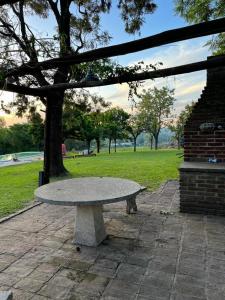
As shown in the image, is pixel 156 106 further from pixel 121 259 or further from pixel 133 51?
pixel 121 259

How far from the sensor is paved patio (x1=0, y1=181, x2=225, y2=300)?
2.48 meters

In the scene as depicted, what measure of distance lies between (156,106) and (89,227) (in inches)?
1131

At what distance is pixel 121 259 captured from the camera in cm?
307

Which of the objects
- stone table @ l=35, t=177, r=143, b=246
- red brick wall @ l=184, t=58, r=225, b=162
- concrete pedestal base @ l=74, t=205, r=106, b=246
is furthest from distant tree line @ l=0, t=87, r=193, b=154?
concrete pedestal base @ l=74, t=205, r=106, b=246

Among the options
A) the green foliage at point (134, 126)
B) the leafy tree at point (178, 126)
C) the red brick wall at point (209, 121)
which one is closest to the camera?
the red brick wall at point (209, 121)

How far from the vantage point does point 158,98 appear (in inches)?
1208

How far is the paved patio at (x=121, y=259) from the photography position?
97.8 inches

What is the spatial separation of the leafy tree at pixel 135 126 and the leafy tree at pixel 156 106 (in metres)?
0.50

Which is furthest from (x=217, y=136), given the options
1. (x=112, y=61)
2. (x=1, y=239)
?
(x=1, y=239)

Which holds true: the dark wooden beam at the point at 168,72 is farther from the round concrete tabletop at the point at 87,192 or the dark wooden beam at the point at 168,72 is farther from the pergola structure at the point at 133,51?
the round concrete tabletop at the point at 87,192

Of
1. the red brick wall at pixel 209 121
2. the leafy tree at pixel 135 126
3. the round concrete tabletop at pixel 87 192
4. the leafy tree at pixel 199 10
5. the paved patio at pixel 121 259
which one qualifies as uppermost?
the leafy tree at pixel 199 10

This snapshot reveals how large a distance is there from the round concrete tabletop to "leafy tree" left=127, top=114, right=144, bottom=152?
27.0 m

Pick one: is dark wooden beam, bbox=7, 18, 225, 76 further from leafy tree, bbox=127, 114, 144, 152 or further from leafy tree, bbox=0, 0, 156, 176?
leafy tree, bbox=127, 114, 144, 152

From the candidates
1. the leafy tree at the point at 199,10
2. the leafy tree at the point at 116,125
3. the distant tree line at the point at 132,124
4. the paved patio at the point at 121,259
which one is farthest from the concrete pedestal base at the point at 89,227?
the leafy tree at the point at 116,125
